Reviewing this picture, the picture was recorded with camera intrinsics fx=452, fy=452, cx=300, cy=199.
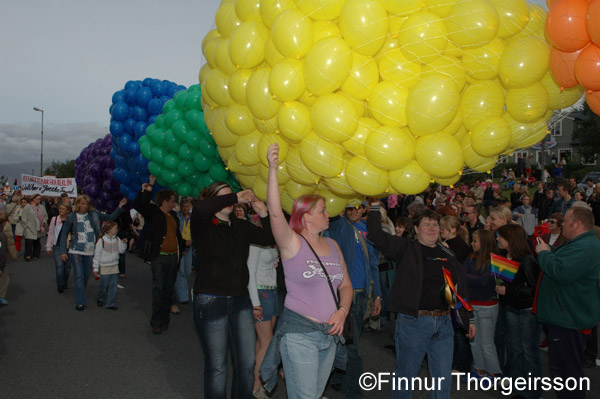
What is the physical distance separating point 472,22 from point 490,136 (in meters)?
0.70

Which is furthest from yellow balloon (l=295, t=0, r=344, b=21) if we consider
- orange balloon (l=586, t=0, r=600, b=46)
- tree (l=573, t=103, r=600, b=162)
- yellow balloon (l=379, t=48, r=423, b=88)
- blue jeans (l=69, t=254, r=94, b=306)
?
tree (l=573, t=103, r=600, b=162)

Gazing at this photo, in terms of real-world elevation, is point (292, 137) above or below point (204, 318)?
above

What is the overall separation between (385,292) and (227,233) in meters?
3.94

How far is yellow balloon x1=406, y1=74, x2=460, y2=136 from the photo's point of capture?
261 centimetres

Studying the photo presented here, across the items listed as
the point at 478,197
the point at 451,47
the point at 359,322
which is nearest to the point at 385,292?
the point at 359,322

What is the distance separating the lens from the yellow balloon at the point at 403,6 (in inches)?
103

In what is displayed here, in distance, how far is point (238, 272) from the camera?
344cm

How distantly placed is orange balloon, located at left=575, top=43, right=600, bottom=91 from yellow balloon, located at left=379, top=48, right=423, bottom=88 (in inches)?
34.7

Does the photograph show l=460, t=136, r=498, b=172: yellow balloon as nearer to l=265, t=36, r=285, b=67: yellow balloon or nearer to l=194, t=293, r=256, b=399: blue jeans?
l=265, t=36, r=285, b=67: yellow balloon

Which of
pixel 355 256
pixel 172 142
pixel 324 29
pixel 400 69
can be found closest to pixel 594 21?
pixel 400 69

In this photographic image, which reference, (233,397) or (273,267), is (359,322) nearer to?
(273,267)

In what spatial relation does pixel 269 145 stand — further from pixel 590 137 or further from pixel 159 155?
pixel 590 137

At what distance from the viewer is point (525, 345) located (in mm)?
4176

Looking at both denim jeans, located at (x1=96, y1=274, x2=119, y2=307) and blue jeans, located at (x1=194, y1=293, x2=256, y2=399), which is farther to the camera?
denim jeans, located at (x1=96, y1=274, x2=119, y2=307)
